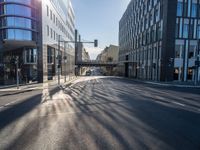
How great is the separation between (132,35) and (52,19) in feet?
103

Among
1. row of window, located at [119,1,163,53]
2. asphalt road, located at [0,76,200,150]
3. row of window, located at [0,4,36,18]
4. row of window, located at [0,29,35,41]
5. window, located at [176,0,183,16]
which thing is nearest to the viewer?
asphalt road, located at [0,76,200,150]

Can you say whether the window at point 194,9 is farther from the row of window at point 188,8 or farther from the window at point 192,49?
the window at point 192,49

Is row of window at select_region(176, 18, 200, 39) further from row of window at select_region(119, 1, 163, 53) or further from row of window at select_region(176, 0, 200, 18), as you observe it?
row of window at select_region(119, 1, 163, 53)

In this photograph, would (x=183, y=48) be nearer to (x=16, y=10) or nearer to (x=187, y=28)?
(x=187, y=28)

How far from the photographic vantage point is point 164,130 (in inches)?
253

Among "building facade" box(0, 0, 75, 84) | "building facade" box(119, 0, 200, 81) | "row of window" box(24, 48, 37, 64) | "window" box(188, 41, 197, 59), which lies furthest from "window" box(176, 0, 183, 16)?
"row of window" box(24, 48, 37, 64)

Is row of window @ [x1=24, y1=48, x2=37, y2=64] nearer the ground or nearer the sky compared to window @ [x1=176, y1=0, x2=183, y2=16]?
nearer the ground

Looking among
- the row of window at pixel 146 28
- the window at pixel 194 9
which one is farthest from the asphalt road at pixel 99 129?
the window at pixel 194 9

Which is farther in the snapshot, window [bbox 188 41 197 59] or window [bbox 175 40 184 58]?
window [bbox 188 41 197 59]

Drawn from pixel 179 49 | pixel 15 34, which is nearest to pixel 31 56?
pixel 15 34

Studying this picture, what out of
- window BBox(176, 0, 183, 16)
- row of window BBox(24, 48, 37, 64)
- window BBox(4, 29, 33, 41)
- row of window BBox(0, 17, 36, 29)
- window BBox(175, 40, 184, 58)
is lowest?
row of window BBox(24, 48, 37, 64)

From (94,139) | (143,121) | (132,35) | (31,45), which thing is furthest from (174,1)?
A: (94,139)

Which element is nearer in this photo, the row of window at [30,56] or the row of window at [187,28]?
the row of window at [30,56]

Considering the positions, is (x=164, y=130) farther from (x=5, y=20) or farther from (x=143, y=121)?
(x=5, y=20)
